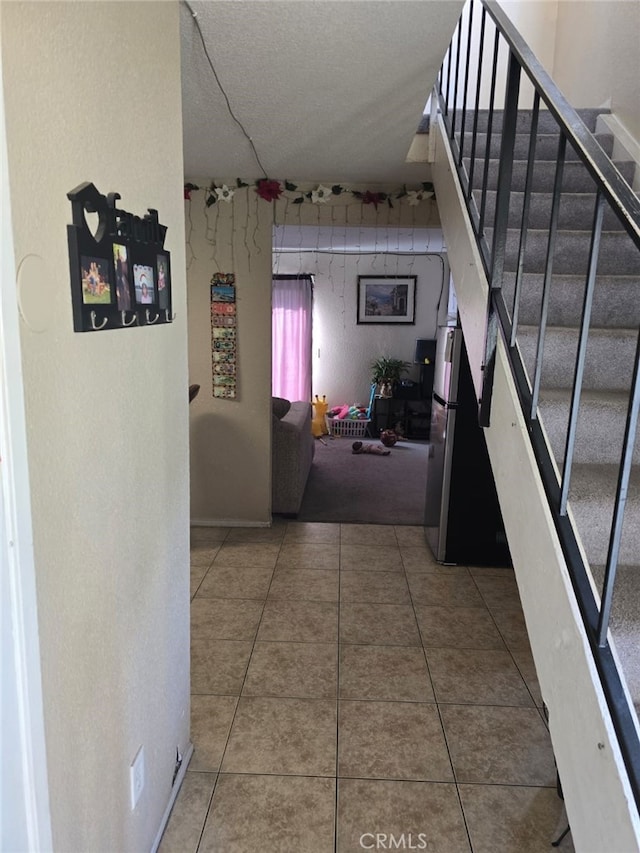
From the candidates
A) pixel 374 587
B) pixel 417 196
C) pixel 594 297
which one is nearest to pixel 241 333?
pixel 417 196

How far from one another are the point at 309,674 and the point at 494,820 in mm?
917

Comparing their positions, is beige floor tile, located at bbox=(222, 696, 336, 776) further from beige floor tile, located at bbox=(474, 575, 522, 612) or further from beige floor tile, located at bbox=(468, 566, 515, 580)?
beige floor tile, located at bbox=(468, 566, 515, 580)

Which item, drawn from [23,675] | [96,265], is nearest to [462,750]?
[23,675]

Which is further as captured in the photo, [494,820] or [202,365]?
[202,365]

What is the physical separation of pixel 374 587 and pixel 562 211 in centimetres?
215

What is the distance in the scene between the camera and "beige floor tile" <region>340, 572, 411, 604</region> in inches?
122

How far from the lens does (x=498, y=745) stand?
2.03 metres

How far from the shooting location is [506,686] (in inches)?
93.4

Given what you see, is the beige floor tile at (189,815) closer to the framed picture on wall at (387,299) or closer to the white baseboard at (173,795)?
the white baseboard at (173,795)

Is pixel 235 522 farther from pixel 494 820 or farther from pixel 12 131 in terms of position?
pixel 12 131

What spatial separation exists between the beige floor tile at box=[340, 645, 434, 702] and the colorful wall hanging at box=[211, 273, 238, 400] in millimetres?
2004

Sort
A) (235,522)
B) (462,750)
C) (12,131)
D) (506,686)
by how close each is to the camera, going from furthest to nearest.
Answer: (235,522)
(506,686)
(462,750)
(12,131)

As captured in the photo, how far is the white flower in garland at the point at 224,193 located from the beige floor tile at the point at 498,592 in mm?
2882

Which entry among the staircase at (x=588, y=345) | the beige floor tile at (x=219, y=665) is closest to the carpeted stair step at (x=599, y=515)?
the staircase at (x=588, y=345)
